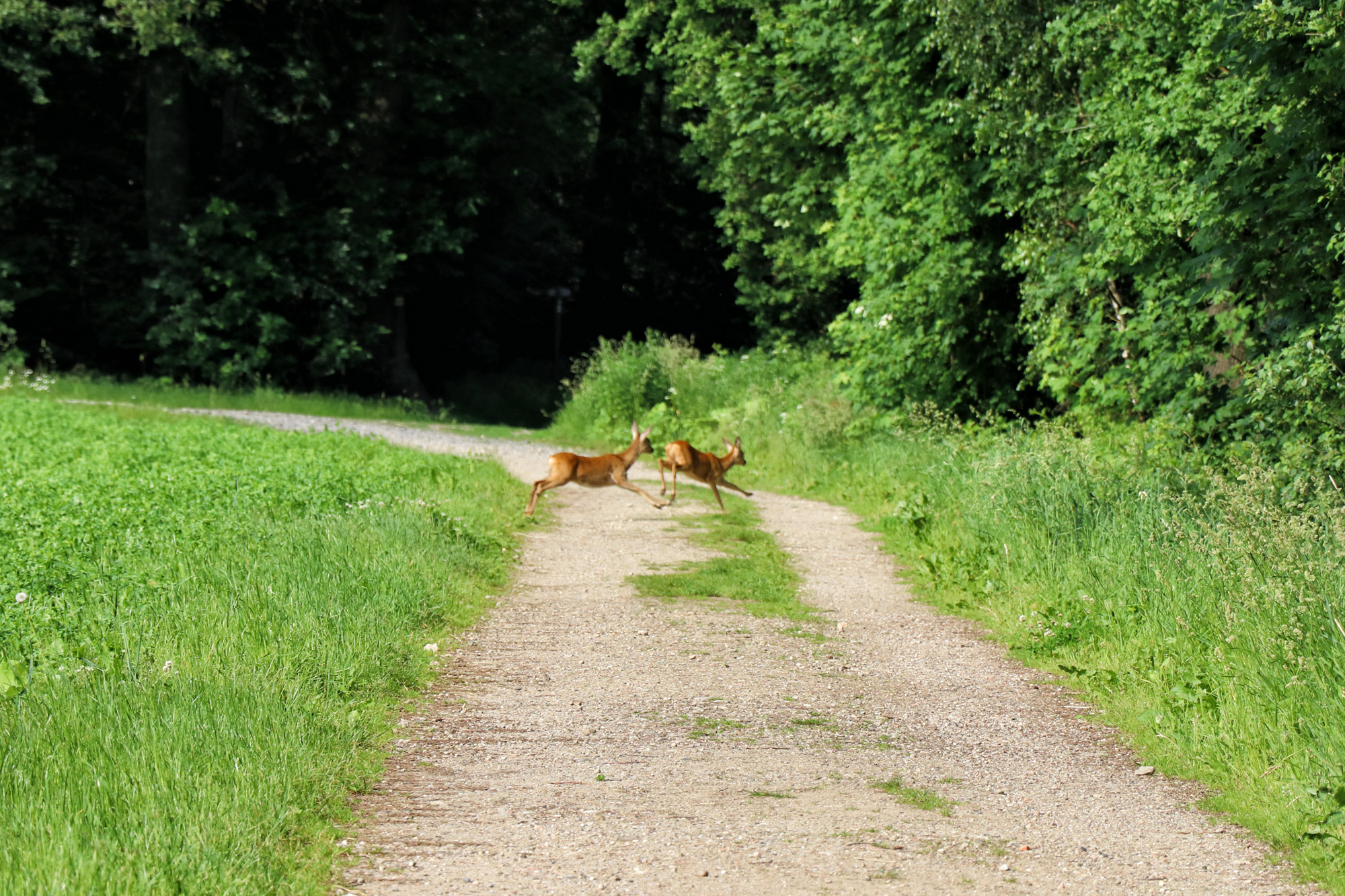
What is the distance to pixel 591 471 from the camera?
12.4 m

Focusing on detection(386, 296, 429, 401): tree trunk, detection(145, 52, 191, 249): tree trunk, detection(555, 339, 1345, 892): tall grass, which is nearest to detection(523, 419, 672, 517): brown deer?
detection(555, 339, 1345, 892): tall grass

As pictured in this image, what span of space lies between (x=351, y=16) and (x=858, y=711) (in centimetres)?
2497

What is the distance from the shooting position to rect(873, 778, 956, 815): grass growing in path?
5.14 m

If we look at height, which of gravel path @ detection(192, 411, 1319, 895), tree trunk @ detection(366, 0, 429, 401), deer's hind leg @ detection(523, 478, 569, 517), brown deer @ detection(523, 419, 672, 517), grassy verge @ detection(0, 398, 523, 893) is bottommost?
gravel path @ detection(192, 411, 1319, 895)

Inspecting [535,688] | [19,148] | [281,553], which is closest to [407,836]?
[535,688]

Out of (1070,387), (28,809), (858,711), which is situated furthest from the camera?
(1070,387)

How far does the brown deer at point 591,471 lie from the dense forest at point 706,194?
4503 millimetres

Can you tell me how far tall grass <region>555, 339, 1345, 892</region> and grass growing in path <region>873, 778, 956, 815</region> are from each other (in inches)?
45.6

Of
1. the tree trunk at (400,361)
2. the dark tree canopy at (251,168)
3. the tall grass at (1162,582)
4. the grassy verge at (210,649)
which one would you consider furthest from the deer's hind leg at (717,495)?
the tree trunk at (400,361)

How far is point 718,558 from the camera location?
10.9 m

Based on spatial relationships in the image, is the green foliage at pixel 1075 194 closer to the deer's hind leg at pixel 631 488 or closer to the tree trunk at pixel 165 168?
the deer's hind leg at pixel 631 488

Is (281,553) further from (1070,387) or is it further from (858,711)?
(1070,387)

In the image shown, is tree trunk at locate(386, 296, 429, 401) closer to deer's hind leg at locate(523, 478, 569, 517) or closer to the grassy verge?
the grassy verge

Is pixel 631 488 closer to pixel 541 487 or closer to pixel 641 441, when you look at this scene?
pixel 641 441
